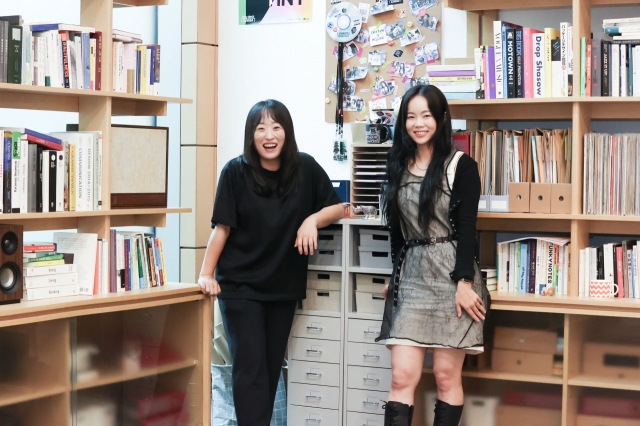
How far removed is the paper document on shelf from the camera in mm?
3037

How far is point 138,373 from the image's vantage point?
10.4 feet

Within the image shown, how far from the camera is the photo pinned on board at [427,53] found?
3.74m

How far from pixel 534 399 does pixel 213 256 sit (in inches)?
53.2

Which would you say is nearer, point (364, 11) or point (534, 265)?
point (534, 265)

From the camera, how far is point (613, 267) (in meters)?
3.08

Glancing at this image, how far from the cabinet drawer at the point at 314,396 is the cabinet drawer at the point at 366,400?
6 centimetres

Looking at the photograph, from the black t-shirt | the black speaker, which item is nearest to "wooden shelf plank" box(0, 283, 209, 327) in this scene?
the black speaker

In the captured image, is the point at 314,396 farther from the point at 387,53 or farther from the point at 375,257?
the point at 387,53

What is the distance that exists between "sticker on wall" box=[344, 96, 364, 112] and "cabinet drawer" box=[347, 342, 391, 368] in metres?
1.13

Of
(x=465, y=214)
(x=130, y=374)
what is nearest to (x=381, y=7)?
(x=465, y=214)

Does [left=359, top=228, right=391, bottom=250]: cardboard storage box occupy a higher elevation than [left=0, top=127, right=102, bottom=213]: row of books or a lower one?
lower

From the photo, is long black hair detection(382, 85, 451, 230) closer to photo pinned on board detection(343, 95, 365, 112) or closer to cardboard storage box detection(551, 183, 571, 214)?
cardboard storage box detection(551, 183, 571, 214)

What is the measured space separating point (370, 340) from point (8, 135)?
164cm

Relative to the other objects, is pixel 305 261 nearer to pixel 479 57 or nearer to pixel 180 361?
pixel 180 361
